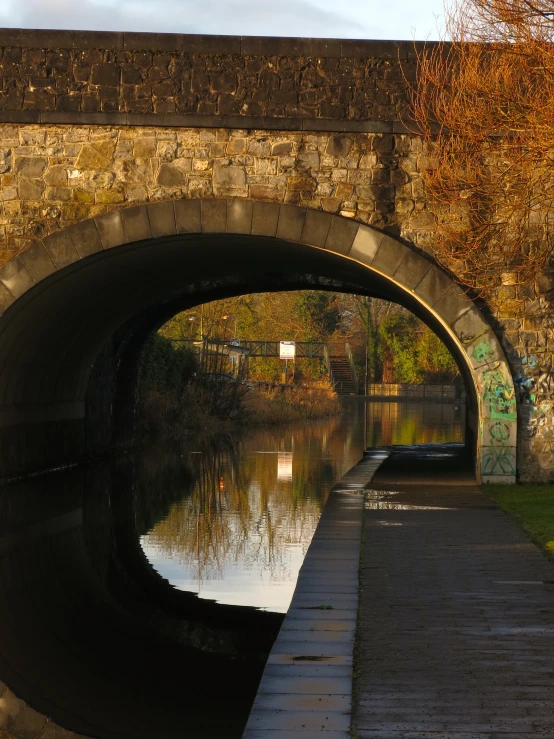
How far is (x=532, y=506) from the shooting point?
11.4 m

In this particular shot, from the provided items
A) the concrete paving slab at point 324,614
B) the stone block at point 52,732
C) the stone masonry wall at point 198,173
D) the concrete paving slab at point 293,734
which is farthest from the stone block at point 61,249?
the concrete paving slab at point 293,734

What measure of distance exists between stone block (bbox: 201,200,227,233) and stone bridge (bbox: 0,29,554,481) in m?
0.01

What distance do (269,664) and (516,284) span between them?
917 cm

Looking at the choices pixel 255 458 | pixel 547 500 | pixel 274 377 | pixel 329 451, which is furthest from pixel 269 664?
pixel 274 377

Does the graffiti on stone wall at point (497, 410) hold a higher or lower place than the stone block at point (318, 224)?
lower

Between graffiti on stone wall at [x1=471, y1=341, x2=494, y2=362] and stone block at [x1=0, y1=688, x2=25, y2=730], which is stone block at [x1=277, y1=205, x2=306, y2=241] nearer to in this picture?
graffiti on stone wall at [x1=471, y1=341, x2=494, y2=362]

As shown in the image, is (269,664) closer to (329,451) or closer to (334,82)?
(334,82)

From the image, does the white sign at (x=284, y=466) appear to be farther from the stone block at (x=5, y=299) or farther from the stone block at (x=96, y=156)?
the stone block at (x=96, y=156)

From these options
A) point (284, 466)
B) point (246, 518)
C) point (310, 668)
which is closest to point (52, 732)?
point (310, 668)

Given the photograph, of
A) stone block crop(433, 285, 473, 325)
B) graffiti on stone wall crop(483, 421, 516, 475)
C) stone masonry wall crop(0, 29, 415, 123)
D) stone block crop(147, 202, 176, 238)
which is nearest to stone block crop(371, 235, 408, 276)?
stone block crop(433, 285, 473, 325)

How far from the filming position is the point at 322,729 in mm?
4457

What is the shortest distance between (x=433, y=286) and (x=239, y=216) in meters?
2.53

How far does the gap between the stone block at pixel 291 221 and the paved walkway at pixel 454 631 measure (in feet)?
14.0

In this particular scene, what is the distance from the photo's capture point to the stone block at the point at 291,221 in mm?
13516
